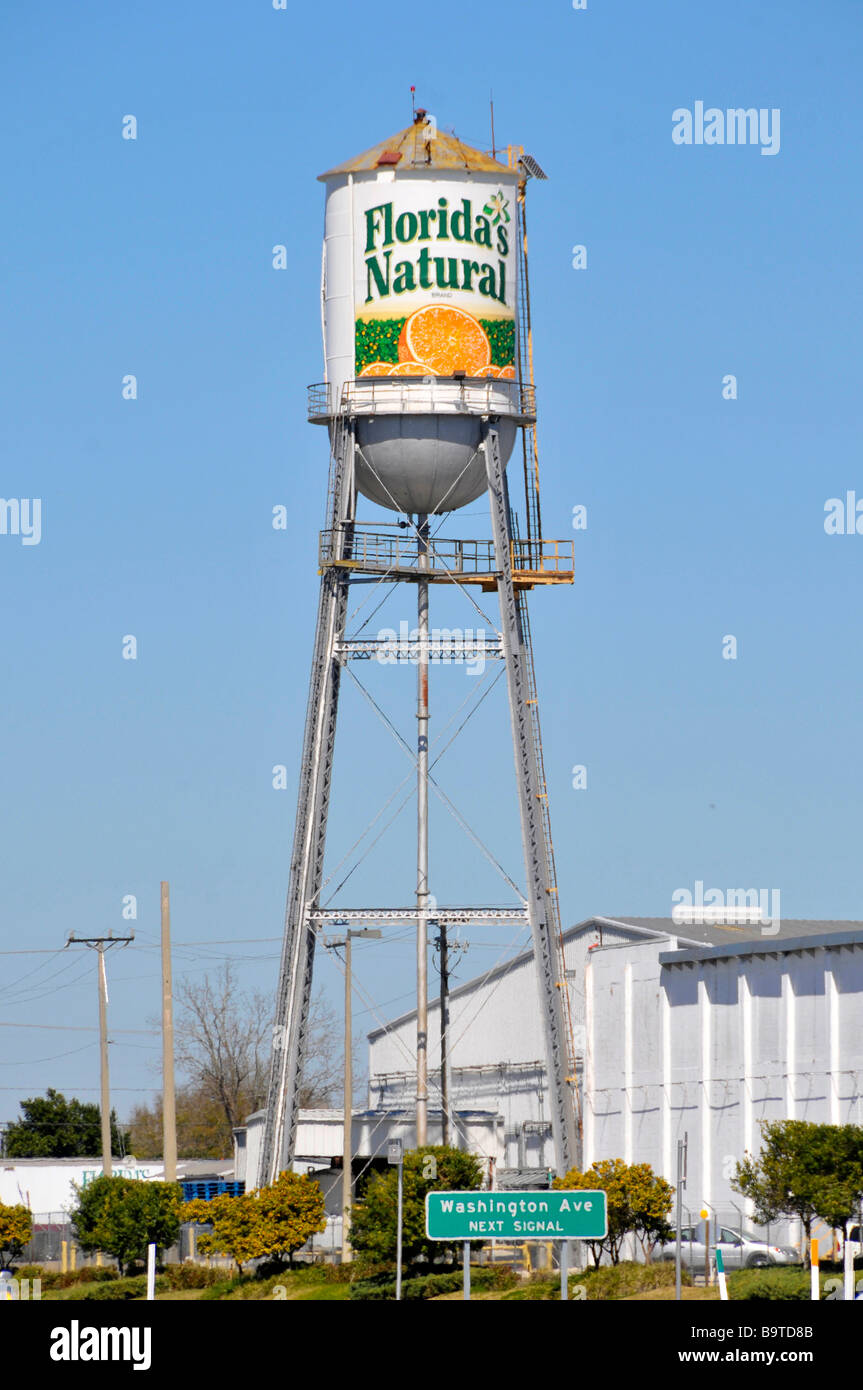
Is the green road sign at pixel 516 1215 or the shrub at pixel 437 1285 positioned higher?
the green road sign at pixel 516 1215

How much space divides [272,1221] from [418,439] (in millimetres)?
19368

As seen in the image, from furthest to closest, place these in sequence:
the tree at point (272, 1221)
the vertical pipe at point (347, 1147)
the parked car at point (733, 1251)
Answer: the vertical pipe at point (347, 1147) < the tree at point (272, 1221) < the parked car at point (733, 1251)

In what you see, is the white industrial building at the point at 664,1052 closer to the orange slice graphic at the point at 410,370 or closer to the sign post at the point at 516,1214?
the orange slice graphic at the point at 410,370

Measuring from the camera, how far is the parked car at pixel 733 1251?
48.5 metres

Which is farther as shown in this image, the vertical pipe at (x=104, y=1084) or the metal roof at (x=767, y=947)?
the vertical pipe at (x=104, y=1084)

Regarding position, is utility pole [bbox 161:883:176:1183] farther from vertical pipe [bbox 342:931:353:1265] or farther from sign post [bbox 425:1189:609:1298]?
sign post [bbox 425:1189:609:1298]

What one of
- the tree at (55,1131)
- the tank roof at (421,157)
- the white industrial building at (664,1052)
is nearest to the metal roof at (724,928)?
the white industrial building at (664,1052)

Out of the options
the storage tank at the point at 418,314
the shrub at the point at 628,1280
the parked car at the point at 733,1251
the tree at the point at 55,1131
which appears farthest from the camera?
the tree at the point at 55,1131

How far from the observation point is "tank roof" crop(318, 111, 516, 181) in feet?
180

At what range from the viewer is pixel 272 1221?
55594 mm

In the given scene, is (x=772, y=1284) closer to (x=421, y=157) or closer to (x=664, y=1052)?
(x=664, y=1052)

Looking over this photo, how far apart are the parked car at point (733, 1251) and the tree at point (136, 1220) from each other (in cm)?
1615
